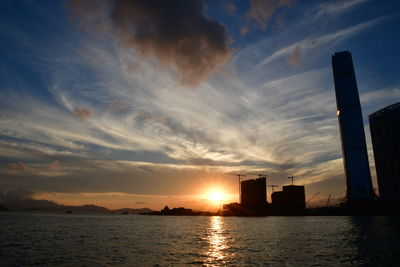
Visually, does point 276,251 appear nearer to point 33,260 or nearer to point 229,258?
point 229,258

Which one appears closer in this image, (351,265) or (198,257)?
(351,265)

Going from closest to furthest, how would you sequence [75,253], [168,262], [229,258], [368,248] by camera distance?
1. [168,262]
2. [229,258]
3. [75,253]
4. [368,248]

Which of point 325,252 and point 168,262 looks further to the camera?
point 325,252

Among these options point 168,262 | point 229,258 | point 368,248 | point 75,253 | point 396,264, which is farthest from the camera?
point 368,248

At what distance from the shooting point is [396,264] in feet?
159

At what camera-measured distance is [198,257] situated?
58.3 metres

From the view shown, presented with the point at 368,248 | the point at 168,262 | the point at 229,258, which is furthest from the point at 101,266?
the point at 368,248

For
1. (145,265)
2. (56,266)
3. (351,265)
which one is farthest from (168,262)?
(351,265)

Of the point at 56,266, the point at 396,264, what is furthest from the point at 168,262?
the point at 396,264

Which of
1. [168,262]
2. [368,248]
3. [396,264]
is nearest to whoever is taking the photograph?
[396,264]

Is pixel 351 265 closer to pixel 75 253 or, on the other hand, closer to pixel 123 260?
pixel 123 260

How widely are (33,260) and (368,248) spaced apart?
71696mm

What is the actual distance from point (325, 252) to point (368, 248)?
41.0 ft

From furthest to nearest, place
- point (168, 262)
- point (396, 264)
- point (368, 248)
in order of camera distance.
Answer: point (368, 248), point (168, 262), point (396, 264)
